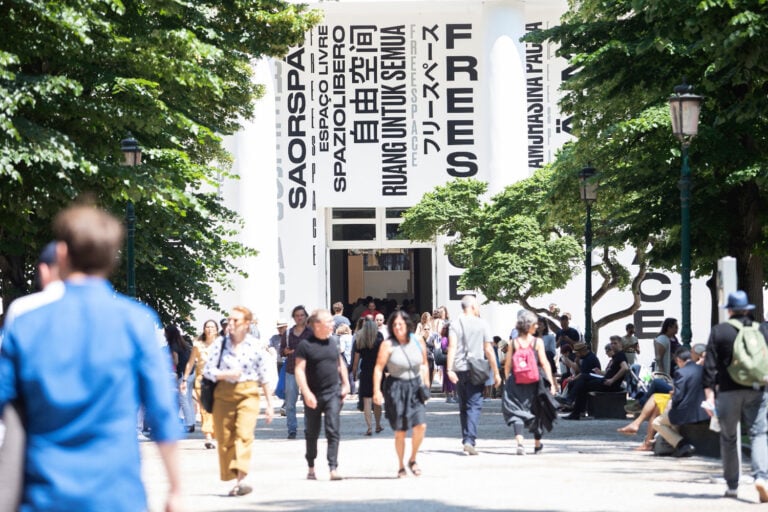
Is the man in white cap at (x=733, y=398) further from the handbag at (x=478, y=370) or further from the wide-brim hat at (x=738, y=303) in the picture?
the handbag at (x=478, y=370)

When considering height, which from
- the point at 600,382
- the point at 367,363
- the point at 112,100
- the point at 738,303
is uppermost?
the point at 112,100

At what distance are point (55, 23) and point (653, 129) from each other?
9821 mm

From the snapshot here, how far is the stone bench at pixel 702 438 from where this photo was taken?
15500 millimetres

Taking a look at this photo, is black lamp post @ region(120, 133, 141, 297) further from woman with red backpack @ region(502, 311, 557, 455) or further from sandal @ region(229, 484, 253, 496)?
sandal @ region(229, 484, 253, 496)

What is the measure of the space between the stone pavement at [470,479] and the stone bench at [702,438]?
0.73 ft

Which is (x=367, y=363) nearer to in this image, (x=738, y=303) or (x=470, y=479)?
(x=470, y=479)

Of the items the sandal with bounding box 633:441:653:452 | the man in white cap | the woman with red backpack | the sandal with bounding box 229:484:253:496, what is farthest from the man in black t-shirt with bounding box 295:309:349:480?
the sandal with bounding box 633:441:653:452

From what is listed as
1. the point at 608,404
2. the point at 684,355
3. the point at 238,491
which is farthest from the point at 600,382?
the point at 238,491

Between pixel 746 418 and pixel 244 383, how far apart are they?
427 centimetres

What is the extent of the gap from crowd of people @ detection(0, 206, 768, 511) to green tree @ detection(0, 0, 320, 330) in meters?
2.48

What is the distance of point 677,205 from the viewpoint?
73.3 feet

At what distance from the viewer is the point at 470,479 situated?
519 inches

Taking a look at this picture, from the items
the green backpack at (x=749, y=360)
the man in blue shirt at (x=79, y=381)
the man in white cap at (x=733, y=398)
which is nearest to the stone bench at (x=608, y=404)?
the man in white cap at (x=733, y=398)

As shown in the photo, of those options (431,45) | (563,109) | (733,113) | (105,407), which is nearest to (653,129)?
(563,109)
